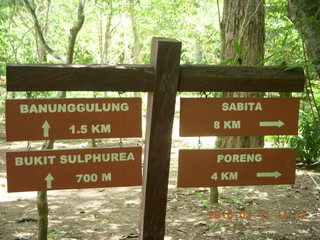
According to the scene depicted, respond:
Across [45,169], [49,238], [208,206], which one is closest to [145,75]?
[45,169]

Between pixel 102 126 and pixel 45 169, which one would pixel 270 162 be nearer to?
pixel 102 126

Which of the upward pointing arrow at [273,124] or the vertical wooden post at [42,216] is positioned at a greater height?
the upward pointing arrow at [273,124]

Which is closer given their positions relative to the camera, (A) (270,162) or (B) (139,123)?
(B) (139,123)

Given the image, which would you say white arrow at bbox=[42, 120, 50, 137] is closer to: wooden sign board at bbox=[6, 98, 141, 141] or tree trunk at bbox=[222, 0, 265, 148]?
wooden sign board at bbox=[6, 98, 141, 141]

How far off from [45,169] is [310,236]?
107 inches

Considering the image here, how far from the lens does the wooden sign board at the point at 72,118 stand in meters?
2.21

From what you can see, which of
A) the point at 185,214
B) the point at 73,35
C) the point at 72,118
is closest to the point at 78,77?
the point at 72,118

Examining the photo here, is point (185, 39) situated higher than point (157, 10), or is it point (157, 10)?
point (157, 10)

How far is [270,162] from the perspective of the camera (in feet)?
8.53

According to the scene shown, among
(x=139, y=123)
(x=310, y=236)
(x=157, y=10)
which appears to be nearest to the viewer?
(x=139, y=123)

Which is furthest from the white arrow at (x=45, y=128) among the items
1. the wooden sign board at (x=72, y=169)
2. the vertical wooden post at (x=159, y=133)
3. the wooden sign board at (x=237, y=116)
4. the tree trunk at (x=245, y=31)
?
the tree trunk at (x=245, y=31)

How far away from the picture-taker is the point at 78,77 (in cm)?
221

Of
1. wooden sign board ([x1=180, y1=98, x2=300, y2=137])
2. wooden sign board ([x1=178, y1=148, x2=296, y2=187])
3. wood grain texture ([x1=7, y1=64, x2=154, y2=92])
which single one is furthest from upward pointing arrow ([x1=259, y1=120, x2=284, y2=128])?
wood grain texture ([x1=7, y1=64, x2=154, y2=92])

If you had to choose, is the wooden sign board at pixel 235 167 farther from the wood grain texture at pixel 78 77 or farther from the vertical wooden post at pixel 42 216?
the vertical wooden post at pixel 42 216
